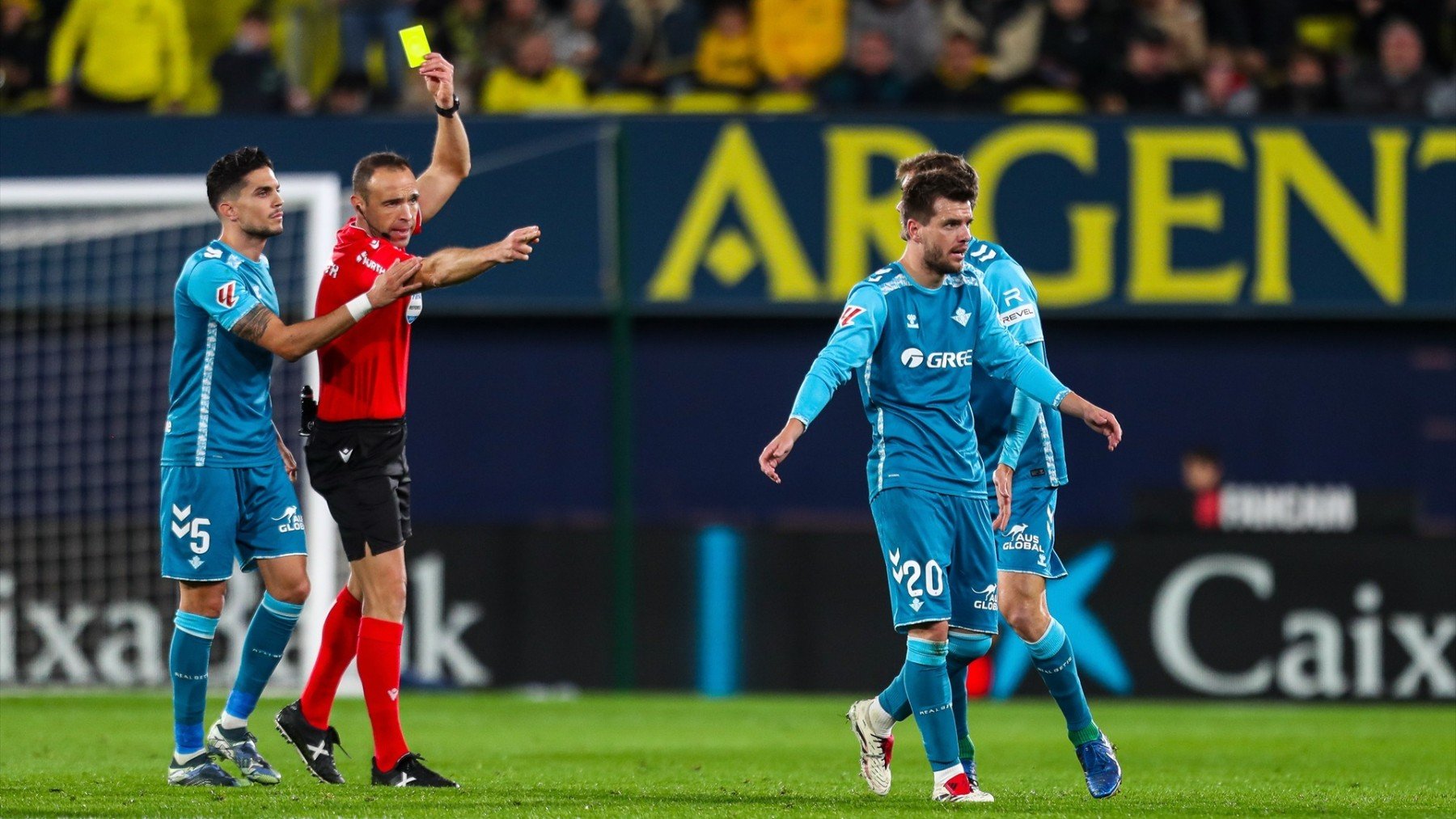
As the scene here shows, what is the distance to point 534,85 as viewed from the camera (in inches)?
612

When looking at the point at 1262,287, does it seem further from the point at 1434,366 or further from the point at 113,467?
the point at 113,467

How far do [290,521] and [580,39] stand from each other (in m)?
9.45

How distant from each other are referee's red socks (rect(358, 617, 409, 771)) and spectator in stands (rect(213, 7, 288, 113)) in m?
8.88

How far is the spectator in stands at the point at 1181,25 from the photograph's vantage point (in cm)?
1612

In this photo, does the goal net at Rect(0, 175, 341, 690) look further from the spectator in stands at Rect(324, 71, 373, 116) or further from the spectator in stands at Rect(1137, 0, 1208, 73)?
the spectator in stands at Rect(1137, 0, 1208, 73)

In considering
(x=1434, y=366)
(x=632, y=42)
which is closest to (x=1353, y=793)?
(x=1434, y=366)

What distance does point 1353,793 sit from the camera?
7.38 metres

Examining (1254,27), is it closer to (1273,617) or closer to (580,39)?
(580,39)

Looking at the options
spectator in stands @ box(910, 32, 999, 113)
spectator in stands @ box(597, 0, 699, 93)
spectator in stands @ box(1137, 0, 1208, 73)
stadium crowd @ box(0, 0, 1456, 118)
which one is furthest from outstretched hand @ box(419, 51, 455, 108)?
spectator in stands @ box(1137, 0, 1208, 73)

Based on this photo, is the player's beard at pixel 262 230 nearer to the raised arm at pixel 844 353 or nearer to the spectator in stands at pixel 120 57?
the raised arm at pixel 844 353

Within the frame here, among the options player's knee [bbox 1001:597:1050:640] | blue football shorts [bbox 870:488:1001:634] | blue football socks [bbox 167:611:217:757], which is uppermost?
blue football shorts [bbox 870:488:1001:634]

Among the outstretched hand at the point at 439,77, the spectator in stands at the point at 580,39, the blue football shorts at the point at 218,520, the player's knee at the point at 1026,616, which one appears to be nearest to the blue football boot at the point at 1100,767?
the player's knee at the point at 1026,616

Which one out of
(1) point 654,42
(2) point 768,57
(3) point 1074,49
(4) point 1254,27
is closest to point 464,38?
(1) point 654,42

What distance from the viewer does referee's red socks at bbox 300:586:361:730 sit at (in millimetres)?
7402
